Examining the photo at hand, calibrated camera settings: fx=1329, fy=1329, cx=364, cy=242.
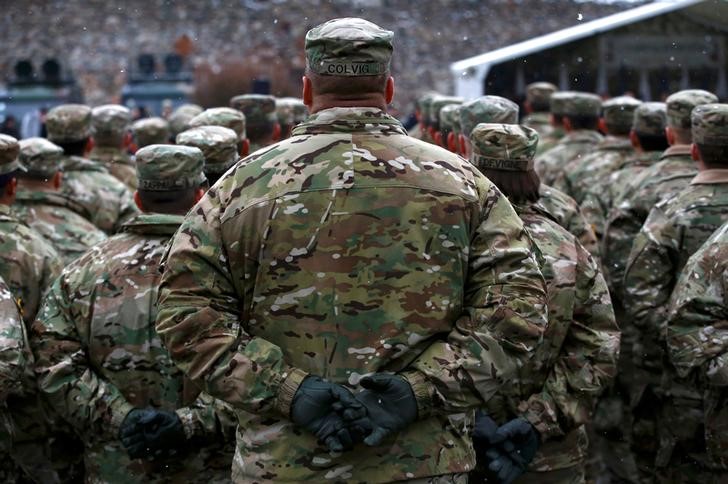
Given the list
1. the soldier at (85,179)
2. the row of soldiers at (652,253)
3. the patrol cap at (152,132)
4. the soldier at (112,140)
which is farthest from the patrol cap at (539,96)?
the soldier at (85,179)

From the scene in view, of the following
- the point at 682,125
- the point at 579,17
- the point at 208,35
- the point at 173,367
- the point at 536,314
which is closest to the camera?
the point at 536,314

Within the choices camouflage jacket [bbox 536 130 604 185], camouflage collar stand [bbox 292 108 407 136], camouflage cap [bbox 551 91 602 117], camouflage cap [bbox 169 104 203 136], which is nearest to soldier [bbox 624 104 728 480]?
camouflage collar stand [bbox 292 108 407 136]

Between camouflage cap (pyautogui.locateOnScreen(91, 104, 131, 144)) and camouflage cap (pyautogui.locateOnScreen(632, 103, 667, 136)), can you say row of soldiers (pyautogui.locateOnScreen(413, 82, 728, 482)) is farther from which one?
camouflage cap (pyautogui.locateOnScreen(91, 104, 131, 144))

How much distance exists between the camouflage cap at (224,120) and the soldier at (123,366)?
2.41 metres

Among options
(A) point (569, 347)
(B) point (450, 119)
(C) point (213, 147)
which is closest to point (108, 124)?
(B) point (450, 119)

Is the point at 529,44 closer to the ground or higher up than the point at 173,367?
closer to the ground

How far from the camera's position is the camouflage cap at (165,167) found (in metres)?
4.94

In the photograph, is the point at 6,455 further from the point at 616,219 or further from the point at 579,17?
the point at 579,17

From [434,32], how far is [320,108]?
44025 mm

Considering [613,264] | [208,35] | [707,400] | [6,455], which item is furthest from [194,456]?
[208,35]

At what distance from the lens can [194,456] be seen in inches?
191

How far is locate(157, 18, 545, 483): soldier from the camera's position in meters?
3.55

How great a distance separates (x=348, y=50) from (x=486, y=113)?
2.66 m

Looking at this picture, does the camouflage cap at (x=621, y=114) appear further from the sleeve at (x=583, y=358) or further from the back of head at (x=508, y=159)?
the sleeve at (x=583, y=358)
